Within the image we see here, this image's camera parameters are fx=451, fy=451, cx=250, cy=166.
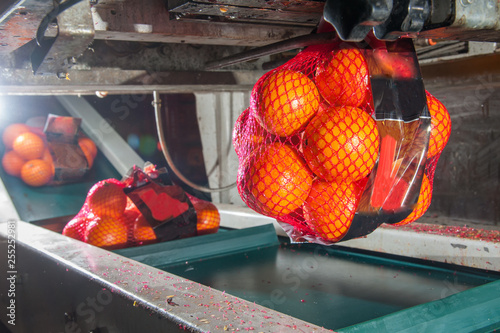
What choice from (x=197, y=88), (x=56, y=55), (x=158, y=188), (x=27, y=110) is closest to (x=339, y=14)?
(x=56, y=55)

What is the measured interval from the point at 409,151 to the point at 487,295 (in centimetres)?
55

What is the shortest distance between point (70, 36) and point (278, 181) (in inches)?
22.5

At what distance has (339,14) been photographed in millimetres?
651

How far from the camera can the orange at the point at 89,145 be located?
387cm

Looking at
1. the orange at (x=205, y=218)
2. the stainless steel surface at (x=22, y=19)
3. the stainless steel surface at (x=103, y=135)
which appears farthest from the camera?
the stainless steel surface at (x=103, y=135)

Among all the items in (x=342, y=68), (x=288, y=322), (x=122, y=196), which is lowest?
(x=122, y=196)

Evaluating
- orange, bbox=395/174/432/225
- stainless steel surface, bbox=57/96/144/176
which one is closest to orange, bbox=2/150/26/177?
stainless steel surface, bbox=57/96/144/176

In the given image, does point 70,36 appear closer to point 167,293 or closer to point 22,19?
point 22,19

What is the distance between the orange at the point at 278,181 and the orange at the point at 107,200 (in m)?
1.32

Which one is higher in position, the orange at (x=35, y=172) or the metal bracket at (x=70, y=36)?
the metal bracket at (x=70, y=36)

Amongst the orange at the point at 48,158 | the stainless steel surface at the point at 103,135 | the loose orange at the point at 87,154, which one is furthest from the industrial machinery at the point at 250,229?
the stainless steel surface at the point at 103,135

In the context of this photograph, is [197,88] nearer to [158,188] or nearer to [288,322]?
[158,188]

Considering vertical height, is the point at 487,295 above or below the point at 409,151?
below

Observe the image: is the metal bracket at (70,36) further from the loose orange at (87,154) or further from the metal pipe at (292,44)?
the loose orange at (87,154)
